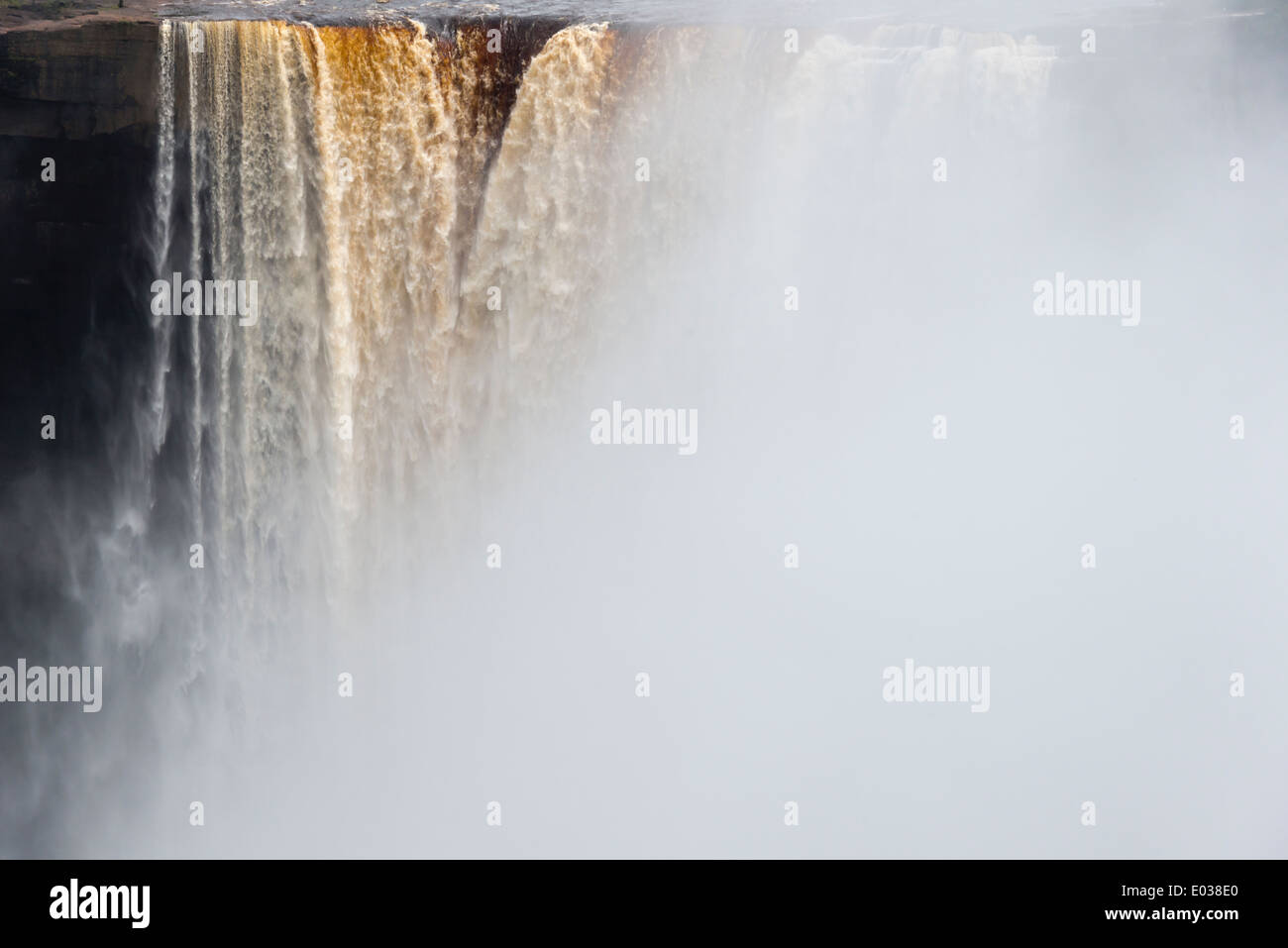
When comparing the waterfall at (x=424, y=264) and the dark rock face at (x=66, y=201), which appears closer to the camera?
the waterfall at (x=424, y=264)

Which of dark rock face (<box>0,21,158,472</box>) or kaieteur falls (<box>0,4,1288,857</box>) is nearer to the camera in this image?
kaieteur falls (<box>0,4,1288,857</box>)

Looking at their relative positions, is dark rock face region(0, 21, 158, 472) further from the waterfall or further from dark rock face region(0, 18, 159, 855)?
the waterfall

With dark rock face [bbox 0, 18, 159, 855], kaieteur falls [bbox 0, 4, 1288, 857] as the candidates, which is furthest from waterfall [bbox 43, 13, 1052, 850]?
dark rock face [bbox 0, 18, 159, 855]

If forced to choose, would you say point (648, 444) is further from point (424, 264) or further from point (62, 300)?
point (62, 300)

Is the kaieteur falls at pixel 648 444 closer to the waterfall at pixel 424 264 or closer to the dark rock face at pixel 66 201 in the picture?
the waterfall at pixel 424 264

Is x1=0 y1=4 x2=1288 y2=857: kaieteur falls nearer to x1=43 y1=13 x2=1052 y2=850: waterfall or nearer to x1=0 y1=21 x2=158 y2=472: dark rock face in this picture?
x1=43 y1=13 x2=1052 y2=850: waterfall

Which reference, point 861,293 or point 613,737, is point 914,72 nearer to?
point 861,293

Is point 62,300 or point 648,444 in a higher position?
point 62,300

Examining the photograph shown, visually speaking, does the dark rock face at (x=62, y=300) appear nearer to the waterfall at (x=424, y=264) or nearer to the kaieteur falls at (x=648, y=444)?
the kaieteur falls at (x=648, y=444)

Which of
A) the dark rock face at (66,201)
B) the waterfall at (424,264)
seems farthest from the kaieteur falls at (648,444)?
the dark rock face at (66,201)

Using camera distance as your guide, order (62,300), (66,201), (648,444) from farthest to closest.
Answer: (648,444)
(62,300)
(66,201)

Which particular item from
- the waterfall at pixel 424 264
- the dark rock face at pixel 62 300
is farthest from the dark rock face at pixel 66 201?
the waterfall at pixel 424 264

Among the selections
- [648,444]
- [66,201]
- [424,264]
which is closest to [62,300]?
[66,201]

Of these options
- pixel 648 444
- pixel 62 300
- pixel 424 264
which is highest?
pixel 424 264
